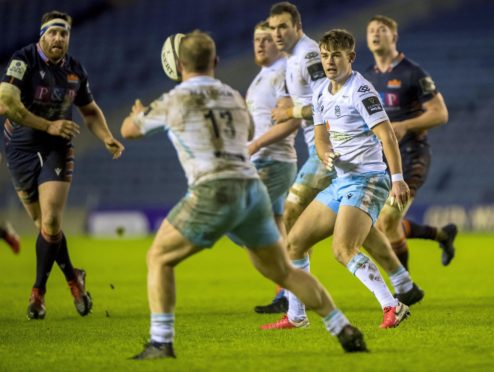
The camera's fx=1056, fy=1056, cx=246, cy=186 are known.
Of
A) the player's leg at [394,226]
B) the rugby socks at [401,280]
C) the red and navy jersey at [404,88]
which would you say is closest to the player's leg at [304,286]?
the rugby socks at [401,280]

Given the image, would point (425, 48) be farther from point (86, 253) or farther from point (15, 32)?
point (86, 253)

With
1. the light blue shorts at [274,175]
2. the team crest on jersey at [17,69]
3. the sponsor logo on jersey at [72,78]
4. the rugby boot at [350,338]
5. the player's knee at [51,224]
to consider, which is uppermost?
the team crest on jersey at [17,69]

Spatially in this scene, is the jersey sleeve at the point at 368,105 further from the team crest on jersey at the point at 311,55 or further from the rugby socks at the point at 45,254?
the rugby socks at the point at 45,254

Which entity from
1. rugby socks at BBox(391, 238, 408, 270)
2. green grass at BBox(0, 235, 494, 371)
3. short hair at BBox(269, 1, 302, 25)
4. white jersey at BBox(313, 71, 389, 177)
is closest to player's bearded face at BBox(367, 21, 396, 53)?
short hair at BBox(269, 1, 302, 25)

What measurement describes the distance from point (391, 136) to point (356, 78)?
57 cm

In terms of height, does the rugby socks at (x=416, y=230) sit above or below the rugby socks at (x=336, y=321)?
below

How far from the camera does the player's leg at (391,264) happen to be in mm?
7798

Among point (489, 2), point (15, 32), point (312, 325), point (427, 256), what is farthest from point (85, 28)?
point (312, 325)

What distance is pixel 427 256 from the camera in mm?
15688

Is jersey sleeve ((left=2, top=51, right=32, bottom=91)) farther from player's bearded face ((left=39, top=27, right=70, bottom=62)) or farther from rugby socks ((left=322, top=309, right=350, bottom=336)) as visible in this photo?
rugby socks ((left=322, top=309, right=350, bottom=336))

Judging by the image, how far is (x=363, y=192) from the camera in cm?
703

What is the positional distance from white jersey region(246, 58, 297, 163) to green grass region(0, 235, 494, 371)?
Answer: 1.32 metres

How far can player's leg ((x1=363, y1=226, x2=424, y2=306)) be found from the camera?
7.80 m

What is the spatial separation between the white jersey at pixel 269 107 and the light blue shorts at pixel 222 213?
122 inches
